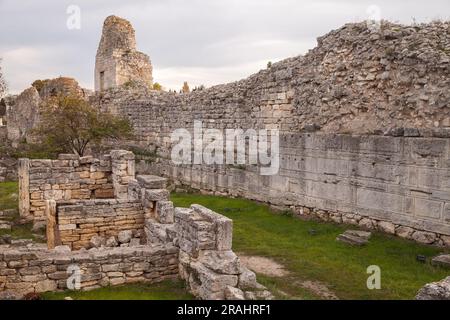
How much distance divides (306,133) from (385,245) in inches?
175

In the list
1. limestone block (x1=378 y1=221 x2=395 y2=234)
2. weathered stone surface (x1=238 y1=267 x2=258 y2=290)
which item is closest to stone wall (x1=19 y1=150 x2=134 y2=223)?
limestone block (x1=378 y1=221 x2=395 y2=234)

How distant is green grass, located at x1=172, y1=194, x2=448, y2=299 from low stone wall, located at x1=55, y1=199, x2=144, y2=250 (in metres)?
2.70

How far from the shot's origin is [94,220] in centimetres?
1230

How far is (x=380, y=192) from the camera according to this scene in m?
12.3

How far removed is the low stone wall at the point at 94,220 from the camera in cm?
1198

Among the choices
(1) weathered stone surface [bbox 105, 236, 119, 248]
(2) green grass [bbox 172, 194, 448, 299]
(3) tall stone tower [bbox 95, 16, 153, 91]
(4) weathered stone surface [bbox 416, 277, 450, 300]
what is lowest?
(2) green grass [bbox 172, 194, 448, 299]

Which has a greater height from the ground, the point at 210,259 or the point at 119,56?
the point at 119,56

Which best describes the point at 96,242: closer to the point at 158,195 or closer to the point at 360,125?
the point at 158,195

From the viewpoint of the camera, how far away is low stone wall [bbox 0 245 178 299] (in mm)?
8562

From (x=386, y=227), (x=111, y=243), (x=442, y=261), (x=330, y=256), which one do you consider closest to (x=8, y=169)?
(x=111, y=243)

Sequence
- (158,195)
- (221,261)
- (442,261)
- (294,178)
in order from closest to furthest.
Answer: (221,261)
(442,261)
(158,195)
(294,178)

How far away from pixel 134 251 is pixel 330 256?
4.26 metres

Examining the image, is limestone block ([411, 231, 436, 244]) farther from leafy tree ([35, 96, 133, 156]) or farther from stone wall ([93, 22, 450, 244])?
leafy tree ([35, 96, 133, 156])

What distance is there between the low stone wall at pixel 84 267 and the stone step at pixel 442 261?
501 centimetres
